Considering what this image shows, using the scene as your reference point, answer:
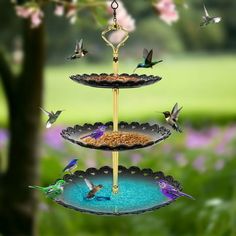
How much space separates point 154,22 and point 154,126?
680 inches

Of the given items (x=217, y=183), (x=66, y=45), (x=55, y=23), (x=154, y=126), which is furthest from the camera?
(x=66, y=45)

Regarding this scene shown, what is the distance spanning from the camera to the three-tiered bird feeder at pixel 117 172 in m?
1.89

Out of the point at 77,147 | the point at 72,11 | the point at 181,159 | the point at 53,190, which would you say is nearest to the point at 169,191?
the point at 53,190

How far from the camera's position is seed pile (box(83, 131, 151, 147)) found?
1935mm

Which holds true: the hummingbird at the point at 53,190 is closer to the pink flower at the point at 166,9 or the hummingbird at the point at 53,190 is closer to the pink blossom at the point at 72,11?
the pink flower at the point at 166,9

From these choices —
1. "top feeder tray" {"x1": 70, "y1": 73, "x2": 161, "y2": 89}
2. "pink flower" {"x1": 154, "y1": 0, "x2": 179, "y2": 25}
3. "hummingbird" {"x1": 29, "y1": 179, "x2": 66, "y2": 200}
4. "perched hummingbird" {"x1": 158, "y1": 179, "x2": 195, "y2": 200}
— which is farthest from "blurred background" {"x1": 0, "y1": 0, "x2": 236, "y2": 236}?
"hummingbird" {"x1": 29, "y1": 179, "x2": 66, "y2": 200}

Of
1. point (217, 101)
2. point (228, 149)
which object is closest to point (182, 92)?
point (217, 101)

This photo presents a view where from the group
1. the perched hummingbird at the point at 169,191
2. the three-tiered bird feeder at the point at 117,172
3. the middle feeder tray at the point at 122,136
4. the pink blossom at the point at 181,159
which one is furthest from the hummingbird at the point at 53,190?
the pink blossom at the point at 181,159

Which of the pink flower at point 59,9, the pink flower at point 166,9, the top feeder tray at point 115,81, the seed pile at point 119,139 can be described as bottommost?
the seed pile at point 119,139

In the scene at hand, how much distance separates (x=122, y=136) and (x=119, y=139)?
43mm

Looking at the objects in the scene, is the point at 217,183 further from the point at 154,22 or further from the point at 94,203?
the point at 154,22

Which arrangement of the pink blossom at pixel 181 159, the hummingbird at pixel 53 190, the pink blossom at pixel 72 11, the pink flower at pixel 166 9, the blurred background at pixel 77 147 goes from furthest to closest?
1. the pink blossom at pixel 181 159
2. the blurred background at pixel 77 147
3. the pink blossom at pixel 72 11
4. the pink flower at pixel 166 9
5. the hummingbird at pixel 53 190

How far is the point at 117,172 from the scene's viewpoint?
2160 mm

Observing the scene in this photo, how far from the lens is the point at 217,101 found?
18.1 m
